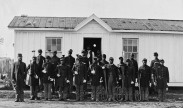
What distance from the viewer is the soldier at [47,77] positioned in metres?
13.7

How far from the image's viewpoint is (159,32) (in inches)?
696

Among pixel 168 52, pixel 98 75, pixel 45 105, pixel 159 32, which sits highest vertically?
pixel 159 32

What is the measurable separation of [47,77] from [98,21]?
496 centimetres

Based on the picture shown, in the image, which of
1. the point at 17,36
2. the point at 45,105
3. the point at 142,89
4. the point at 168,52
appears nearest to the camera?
the point at 45,105

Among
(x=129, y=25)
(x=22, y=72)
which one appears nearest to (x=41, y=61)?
(x=22, y=72)

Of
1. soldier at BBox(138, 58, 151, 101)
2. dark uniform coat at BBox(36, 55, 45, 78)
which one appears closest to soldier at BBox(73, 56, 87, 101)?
dark uniform coat at BBox(36, 55, 45, 78)

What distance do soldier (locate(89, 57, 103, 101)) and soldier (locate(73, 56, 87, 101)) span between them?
365 millimetres

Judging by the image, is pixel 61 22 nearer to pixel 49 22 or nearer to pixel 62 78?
pixel 49 22

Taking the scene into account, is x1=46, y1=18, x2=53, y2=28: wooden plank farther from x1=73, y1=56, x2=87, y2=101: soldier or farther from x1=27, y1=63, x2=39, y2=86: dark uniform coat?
x1=73, y1=56, x2=87, y2=101: soldier

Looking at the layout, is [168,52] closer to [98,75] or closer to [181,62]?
[181,62]

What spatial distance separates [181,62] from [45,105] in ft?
31.1

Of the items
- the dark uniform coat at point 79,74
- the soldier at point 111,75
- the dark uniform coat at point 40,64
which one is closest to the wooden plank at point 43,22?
the dark uniform coat at point 40,64

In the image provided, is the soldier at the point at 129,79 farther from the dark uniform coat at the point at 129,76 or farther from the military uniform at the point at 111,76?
the military uniform at the point at 111,76

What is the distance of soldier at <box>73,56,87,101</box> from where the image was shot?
13.9 meters
